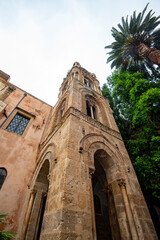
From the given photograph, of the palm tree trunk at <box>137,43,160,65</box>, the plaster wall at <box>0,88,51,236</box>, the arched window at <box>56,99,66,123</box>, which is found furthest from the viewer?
the arched window at <box>56,99,66,123</box>

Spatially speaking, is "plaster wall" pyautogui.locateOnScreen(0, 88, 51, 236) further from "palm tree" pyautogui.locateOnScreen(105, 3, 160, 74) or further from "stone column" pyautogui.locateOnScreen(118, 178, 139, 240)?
"palm tree" pyautogui.locateOnScreen(105, 3, 160, 74)

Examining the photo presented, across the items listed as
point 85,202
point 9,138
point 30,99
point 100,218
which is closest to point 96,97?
point 30,99

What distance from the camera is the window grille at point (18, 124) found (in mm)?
9103

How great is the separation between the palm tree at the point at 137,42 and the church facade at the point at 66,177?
5.36 metres

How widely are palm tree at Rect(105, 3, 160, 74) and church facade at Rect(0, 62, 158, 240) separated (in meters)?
5.36

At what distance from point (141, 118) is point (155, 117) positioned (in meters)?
1.71

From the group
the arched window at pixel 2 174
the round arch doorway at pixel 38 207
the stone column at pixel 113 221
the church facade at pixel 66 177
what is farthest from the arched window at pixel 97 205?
the arched window at pixel 2 174

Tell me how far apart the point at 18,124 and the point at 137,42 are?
13.0 metres

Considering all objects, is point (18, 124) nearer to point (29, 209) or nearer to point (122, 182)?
point (29, 209)

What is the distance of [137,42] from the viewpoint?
1162cm

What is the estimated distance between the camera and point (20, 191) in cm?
691

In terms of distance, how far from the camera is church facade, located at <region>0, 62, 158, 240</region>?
3764mm

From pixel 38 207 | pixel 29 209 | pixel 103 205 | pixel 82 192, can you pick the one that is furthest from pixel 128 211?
pixel 103 205

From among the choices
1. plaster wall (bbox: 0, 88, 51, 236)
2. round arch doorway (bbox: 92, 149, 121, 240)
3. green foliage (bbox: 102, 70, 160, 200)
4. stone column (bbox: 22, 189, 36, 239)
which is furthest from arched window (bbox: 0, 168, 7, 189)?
green foliage (bbox: 102, 70, 160, 200)
